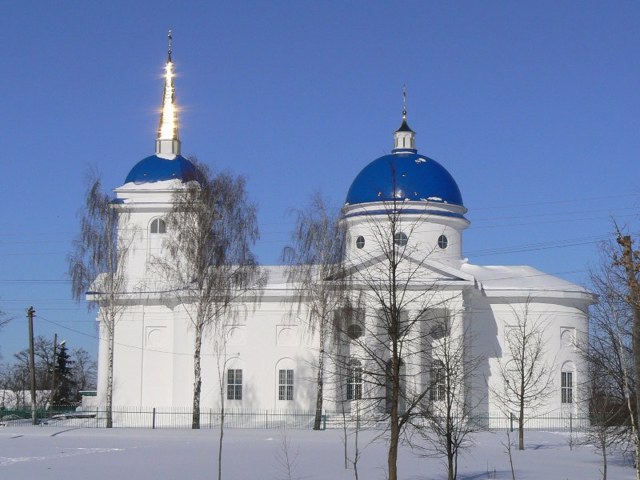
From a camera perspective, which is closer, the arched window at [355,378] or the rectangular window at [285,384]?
the arched window at [355,378]

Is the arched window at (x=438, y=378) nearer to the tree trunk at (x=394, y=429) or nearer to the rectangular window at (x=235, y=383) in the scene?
the tree trunk at (x=394, y=429)

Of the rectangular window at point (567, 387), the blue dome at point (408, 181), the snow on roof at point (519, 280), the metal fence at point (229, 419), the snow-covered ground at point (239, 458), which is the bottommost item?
the snow-covered ground at point (239, 458)

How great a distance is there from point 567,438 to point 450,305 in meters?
9.12

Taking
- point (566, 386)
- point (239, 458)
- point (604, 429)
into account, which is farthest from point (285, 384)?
point (604, 429)

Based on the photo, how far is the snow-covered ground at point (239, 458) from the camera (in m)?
26.2

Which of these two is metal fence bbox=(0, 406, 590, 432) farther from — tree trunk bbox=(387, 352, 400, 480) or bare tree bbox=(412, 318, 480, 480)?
tree trunk bbox=(387, 352, 400, 480)

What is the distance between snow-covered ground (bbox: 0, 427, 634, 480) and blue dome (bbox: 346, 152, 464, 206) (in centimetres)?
1597

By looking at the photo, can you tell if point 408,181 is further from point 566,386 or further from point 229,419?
point 229,419

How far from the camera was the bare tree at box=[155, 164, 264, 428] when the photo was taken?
4312cm

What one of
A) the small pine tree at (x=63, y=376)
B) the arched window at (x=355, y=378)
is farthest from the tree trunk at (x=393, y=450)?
the small pine tree at (x=63, y=376)

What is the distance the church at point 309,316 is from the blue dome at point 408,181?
7 centimetres

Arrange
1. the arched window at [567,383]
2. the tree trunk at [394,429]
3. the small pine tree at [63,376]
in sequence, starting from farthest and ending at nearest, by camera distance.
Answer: the small pine tree at [63,376] < the arched window at [567,383] < the tree trunk at [394,429]

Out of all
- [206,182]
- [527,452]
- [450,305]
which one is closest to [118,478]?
[527,452]

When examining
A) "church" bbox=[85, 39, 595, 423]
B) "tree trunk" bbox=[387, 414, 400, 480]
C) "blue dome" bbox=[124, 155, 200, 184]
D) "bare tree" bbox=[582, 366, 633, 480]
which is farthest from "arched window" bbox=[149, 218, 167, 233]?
"tree trunk" bbox=[387, 414, 400, 480]
